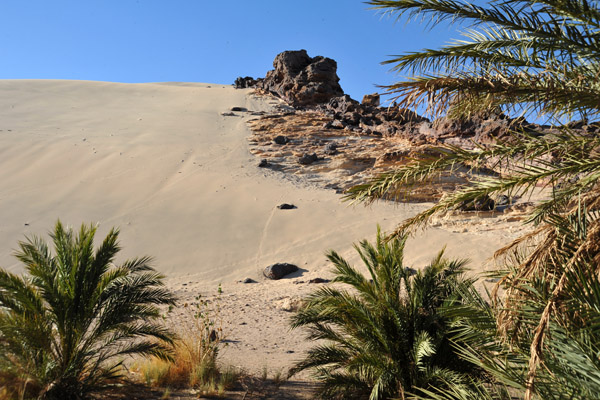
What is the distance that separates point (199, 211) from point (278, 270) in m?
6.23

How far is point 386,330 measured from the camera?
231 inches

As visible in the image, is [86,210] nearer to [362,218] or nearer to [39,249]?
[362,218]

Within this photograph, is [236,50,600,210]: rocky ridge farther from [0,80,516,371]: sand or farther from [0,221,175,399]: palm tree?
[0,221,175,399]: palm tree

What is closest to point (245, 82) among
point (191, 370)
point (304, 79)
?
point (304, 79)

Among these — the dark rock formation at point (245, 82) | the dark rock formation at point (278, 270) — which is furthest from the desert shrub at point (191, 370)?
the dark rock formation at point (245, 82)

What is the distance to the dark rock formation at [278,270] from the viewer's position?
14.2 m

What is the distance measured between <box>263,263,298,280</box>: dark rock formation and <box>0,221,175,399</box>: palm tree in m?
7.88

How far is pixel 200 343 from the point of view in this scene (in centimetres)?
676

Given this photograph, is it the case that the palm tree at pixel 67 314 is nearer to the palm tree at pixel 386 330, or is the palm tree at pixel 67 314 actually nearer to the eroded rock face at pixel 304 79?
the palm tree at pixel 386 330

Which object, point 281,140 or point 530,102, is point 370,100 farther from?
point 530,102

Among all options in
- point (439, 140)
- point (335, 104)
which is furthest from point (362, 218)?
point (335, 104)

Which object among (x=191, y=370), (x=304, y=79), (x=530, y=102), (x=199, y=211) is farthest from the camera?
(x=304, y=79)

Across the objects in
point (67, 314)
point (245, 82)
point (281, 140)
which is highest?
point (245, 82)

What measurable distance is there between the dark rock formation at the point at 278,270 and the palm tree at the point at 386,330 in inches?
314
